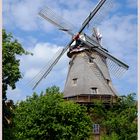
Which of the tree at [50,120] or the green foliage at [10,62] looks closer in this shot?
the green foliage at [10,62]

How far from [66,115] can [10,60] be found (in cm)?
567

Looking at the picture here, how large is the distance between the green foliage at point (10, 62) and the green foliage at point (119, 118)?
8.46 m

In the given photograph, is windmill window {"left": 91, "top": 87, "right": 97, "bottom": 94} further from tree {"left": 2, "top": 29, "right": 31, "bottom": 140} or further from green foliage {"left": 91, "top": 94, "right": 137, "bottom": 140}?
tree {"left": 2, "top": 29, "right": 31, "bottom": 140}

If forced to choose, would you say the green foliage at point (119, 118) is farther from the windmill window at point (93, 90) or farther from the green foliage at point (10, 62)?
the green foliage at point (10, 62)

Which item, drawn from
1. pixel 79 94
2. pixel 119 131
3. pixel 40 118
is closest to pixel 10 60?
pixel 40 118

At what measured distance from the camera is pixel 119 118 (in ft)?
105

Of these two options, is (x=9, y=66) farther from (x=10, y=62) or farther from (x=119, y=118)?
(x=119, y=118)

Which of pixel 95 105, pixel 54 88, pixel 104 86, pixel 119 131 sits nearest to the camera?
pixel 54 88

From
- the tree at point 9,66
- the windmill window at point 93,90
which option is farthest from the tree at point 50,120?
the windmill window at point 93,90

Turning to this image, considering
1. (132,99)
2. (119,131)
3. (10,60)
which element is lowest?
(119,131)

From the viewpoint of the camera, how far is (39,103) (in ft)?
93.2

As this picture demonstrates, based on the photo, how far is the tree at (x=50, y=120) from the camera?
89.0ft

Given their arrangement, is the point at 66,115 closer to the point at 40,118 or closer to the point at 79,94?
the point at 40,118

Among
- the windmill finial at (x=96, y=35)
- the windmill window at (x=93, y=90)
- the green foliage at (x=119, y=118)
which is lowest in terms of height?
the green foliage at (x=119, y=118)
